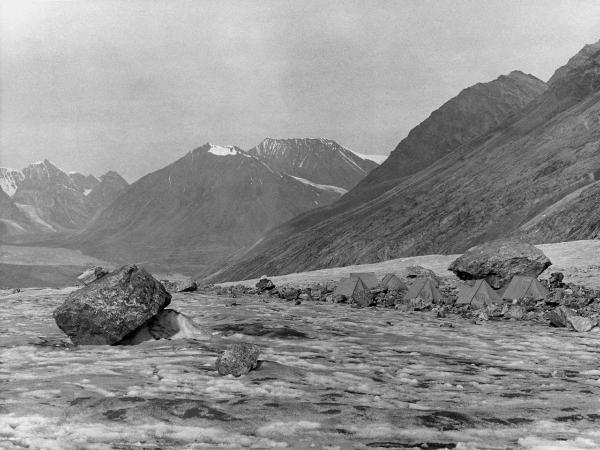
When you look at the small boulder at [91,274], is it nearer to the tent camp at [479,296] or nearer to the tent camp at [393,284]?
the tent camp at [393,284]

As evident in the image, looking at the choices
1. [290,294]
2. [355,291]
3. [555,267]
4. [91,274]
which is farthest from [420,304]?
[91,274]

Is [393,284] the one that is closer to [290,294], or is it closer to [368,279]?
[368,279]

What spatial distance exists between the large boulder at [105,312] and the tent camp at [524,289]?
19.7 metres

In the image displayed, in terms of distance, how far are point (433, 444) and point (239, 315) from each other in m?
16.4

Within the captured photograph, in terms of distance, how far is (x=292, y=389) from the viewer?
1241cm

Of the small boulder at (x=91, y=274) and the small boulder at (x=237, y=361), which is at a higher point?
the small boulder at (x=91, y=274)

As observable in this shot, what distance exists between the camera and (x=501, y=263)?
108 ft

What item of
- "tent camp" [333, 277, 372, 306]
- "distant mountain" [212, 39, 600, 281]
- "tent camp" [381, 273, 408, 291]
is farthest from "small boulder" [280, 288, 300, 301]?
"distant mountain" [212, 39, 600, 281]

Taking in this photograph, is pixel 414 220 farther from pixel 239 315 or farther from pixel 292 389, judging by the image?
pixel 292 389

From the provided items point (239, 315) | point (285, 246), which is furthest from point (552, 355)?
point (285, 246)

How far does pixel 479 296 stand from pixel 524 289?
7.84ft

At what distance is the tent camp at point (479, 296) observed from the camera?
2977 cm

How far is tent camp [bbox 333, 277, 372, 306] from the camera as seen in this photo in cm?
3120

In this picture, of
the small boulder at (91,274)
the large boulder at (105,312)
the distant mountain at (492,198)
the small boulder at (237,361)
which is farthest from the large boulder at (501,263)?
the distant mountain at (492,198)
